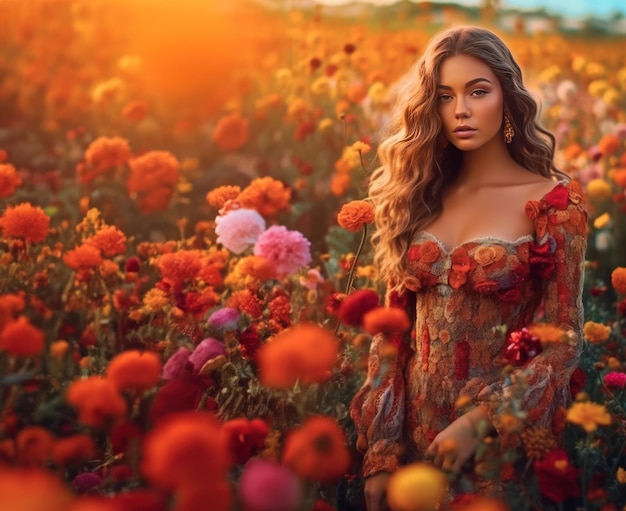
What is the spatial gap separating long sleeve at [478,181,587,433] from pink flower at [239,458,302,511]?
3.09 feet

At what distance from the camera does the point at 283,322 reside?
7.04 ft

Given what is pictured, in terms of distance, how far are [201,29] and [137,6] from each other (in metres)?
0.53

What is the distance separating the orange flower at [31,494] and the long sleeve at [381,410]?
116 centimetres

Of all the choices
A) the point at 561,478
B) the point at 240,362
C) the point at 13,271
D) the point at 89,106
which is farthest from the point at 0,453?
the point at 89,106

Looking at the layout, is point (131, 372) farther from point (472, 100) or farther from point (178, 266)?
point (472, 100)

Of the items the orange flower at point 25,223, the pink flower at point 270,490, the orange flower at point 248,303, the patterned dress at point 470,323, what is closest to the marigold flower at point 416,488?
the pink flower at point 270,490

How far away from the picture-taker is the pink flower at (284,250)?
86.1 inches

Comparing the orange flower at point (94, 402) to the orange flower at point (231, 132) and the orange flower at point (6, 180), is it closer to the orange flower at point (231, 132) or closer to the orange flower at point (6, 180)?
the orange flower at point (6, 180)

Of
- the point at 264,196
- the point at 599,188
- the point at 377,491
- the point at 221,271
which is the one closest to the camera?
the point at 377,491

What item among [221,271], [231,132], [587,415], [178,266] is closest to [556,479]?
[587,415]

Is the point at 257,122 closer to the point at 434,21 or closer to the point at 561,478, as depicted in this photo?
the point at 434,21

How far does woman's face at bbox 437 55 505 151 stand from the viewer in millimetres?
2043

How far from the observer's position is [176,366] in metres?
1.82

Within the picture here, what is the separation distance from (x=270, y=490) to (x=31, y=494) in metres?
Answer: 0.25
